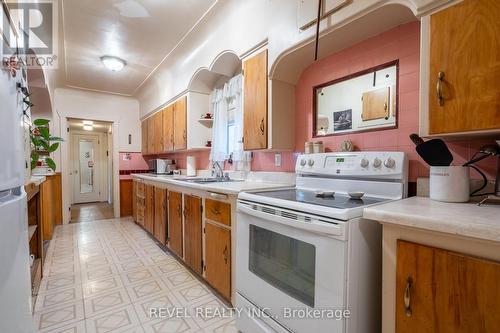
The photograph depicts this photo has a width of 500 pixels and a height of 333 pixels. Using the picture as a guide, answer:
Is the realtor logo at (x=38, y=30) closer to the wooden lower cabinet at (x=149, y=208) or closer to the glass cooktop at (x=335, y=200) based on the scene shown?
the wooden lower cabinet at (x=149, y=208)

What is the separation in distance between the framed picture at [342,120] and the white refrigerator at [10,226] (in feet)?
5.77

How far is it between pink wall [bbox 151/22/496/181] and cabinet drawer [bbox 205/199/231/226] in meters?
0.80

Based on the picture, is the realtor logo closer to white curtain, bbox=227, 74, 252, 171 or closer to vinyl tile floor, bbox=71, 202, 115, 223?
white curtain, bbox=227, 74, 252, 171

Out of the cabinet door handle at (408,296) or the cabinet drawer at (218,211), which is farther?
the cabinet drawer at (218,211)

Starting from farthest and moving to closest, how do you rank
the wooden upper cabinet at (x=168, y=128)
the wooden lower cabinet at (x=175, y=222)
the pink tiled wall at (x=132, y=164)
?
the pink tiled wall at (x=132, y=164) < the wooden upper cabinet at (x=168, y=128) < the wooden lower cabinet at (x=175, y=222)

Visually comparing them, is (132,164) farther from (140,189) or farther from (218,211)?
(218,211)

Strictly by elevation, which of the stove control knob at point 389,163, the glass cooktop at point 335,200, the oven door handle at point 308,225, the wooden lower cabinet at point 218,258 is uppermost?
the stove control knob at point 389,163

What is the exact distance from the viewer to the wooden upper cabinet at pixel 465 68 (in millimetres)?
906

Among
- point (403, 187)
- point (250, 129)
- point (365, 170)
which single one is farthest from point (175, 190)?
point (403, 187)

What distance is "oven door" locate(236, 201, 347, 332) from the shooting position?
38.8 inches

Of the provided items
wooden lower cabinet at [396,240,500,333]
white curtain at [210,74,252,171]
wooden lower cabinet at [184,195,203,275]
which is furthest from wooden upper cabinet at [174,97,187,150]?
wooden lower cabinet at [396,240,500,333]

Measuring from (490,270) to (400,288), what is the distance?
0.91ft

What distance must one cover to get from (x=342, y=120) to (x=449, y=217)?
106 cm

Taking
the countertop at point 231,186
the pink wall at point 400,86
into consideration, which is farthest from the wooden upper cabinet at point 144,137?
the pink wall at point 400,86
